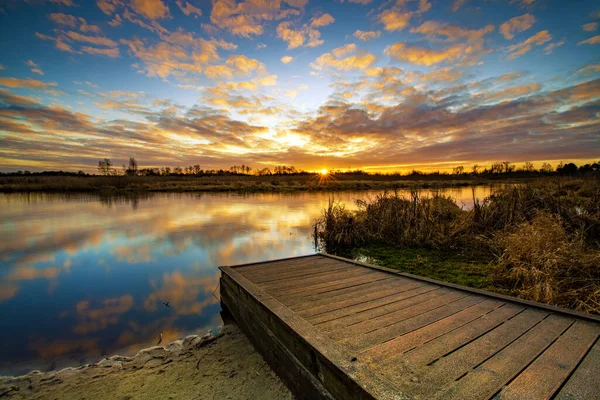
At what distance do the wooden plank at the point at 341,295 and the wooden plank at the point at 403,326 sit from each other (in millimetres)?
775

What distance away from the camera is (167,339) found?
14.6 feet

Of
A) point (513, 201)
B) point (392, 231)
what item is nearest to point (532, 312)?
point (392, 231)

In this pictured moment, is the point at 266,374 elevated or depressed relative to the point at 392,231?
depressed

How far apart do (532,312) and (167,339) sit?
189 inches

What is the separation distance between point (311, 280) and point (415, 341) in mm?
2069

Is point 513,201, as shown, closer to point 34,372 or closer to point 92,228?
point 34,372

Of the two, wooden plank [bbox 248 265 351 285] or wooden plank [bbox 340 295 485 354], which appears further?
wooden plank [bbox 248 265 351 285]

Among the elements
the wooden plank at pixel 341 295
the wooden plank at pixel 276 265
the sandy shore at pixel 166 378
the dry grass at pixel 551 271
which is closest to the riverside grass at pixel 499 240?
the dry grass at pixel 551 271

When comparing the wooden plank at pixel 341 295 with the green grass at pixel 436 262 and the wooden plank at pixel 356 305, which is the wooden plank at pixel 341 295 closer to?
the wooden plank at pixel 356 305

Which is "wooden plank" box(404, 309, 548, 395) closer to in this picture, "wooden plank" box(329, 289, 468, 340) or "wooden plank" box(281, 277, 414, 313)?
"wooden plank" box(329, 289, 468, 340)

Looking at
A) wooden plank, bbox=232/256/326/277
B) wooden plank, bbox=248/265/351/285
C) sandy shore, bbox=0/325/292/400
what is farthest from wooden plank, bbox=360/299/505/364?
wooden plank, bbox=232/256/326/277

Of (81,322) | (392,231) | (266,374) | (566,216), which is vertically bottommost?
(81,322)

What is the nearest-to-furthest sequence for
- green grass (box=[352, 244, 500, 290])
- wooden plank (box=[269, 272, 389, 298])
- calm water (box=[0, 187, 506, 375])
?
wooden plank (box=[269, 272, 389, 298]) < calm water (box=[0, 187, 506, 375]) < green grass (box=[352, 244, 500, 290])

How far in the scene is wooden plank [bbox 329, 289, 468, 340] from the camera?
9.04 feet
